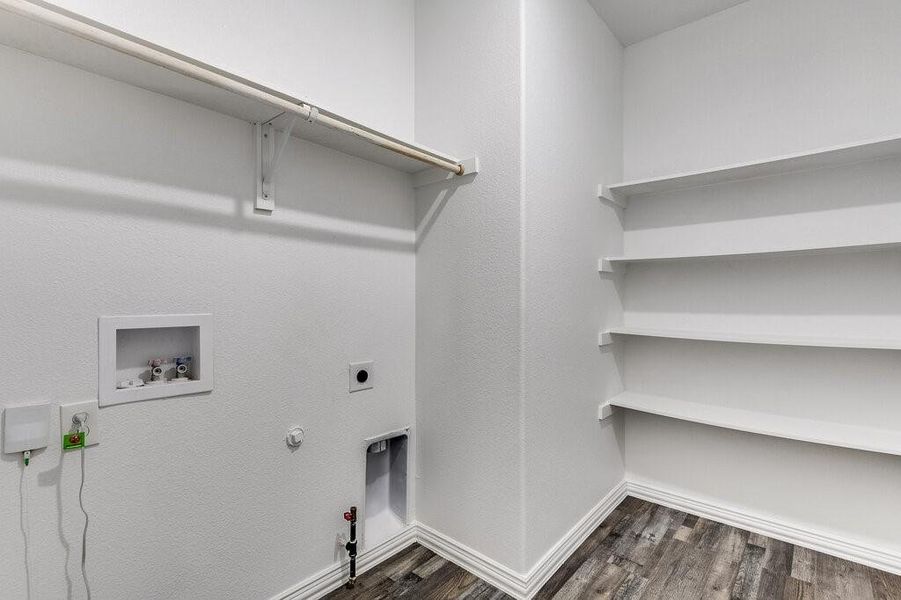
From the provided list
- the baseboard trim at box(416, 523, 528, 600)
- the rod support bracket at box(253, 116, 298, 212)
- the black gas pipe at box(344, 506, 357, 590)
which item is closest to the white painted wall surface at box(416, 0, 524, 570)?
the baseboard trim at box(416, 523, 528, 600)

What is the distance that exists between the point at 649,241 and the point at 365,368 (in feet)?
5.46

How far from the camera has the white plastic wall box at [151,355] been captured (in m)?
1.15

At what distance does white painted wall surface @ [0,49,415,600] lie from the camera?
41.7 inches

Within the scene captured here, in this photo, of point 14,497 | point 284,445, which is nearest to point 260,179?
point 284,445

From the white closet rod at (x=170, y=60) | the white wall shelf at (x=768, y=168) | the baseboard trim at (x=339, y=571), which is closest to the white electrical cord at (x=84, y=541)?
the baseboard trim at (x=339, y=571)

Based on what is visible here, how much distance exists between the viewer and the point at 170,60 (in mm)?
993

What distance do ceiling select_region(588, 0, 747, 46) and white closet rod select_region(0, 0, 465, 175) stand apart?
58.9 inches

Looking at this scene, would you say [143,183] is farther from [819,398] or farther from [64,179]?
[819,398]

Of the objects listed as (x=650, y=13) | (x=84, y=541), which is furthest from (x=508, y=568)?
(x=650, y=13)

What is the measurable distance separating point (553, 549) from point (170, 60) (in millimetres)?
2065

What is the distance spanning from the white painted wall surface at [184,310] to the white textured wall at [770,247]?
5.00ft

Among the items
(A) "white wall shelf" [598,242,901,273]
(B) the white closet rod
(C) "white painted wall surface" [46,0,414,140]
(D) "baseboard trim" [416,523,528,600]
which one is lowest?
(D) "baseboard trim" [416,523,528,600]

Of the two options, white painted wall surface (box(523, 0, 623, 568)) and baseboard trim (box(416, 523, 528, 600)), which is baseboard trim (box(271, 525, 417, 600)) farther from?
white painted wall surface (box(523, 0, 623, 568))

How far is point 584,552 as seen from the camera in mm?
1878
